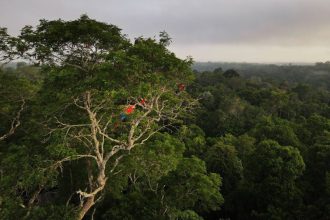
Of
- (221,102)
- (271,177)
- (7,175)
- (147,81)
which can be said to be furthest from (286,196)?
(221,102)

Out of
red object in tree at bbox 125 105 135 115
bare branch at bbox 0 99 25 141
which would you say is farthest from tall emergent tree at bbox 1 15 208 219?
bare branch at bbox 0 99 25 141

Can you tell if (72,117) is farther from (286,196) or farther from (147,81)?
(286,196)

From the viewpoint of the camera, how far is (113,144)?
17.4 metres

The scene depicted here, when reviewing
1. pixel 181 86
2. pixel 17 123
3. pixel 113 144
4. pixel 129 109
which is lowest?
pixel 113 144

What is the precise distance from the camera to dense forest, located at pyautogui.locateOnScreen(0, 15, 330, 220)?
1259 cm

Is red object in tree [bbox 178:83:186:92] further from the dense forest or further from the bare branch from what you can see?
the bare branch

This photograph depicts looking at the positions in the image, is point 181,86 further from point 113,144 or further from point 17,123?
point 17,123

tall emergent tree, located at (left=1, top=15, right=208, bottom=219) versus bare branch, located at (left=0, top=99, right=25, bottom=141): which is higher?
tall emergent tree, located at (left=1, top=15, right=208, bottom=219)

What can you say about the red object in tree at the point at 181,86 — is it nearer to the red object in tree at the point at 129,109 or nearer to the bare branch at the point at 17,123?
the red object in tree at the point at 129,109

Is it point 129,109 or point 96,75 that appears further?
point 129,109

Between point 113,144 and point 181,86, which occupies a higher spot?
point 181,86

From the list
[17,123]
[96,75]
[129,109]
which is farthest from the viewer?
[17,123]

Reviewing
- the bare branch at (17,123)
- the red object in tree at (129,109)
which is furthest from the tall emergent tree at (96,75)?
the bare branch at (17,123)

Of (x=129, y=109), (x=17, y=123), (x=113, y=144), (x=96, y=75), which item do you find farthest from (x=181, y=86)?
(x=17, y=123)
